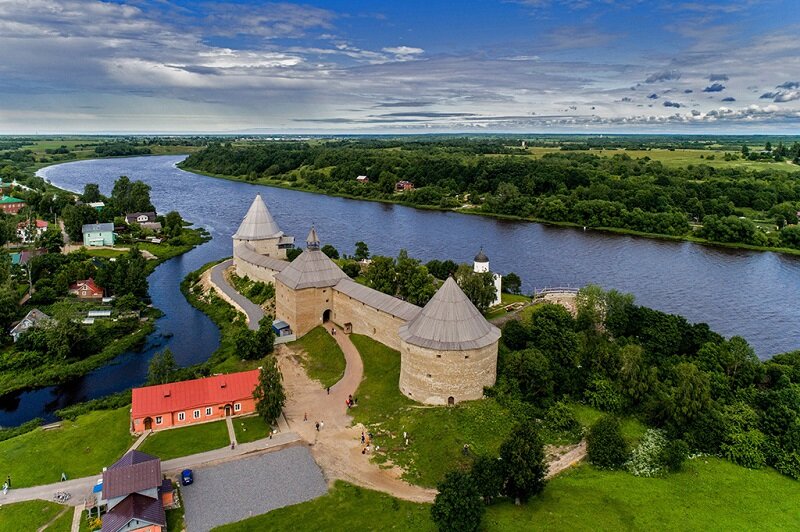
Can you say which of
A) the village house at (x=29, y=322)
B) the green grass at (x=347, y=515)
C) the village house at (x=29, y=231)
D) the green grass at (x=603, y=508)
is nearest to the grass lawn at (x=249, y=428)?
the green grass at (x=603, y=508)

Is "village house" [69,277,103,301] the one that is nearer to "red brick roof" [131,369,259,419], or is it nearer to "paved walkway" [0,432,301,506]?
"red brick roof" [131,369,259,419]

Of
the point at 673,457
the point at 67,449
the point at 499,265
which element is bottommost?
the point at 67,449

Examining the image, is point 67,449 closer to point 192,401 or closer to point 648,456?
point 192,401

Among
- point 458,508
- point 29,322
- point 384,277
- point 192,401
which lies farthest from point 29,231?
point 458,508

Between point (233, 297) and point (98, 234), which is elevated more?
point (98, 234)

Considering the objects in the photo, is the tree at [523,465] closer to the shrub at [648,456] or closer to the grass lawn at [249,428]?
the shrub at [648,456]

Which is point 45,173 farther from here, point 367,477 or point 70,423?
point 367,477

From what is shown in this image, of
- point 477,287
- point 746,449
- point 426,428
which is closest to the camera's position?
point 746,449

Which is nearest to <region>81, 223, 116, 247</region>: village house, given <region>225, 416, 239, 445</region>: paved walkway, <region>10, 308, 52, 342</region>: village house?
<region>10, 308, 52, 342</region>: village house
